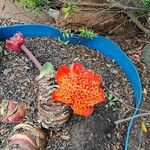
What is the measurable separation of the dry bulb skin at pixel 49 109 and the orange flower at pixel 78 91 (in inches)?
2.7

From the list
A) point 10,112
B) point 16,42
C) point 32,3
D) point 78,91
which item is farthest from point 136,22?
point 10,112

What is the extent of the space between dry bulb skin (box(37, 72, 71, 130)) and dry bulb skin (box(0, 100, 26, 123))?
13 cm

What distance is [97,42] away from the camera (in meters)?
3.17

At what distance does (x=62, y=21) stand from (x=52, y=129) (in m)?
1.00

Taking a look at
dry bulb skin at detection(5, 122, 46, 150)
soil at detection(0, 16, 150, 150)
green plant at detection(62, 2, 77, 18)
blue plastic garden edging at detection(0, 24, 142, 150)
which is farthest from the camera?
blue plastic garden edging at detection(0, 24, 142, 150)

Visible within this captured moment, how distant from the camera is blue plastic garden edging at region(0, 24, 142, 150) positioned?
2967 mm

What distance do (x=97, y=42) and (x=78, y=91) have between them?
85cm

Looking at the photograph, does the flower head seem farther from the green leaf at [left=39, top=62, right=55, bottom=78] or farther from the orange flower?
the orange flower

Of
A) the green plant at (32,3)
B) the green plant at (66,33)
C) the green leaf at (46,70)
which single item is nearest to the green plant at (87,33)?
the green plant at (66,33)

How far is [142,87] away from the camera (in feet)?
9.89

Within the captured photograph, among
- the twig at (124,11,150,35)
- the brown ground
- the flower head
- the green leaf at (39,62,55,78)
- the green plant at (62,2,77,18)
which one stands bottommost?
the brown ground

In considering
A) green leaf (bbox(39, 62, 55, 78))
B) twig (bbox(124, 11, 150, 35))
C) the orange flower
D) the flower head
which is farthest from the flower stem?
twig (bbox(124, 11, 150, 35))

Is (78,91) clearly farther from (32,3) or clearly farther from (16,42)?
(32,3)

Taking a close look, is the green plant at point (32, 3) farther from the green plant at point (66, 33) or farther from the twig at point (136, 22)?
the twig at point (136, 22)
